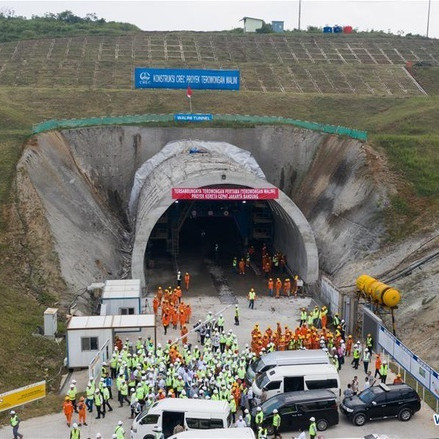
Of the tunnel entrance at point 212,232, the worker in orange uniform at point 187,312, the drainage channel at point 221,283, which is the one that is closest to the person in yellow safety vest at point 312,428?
the worker in orange uniform at point 187,312

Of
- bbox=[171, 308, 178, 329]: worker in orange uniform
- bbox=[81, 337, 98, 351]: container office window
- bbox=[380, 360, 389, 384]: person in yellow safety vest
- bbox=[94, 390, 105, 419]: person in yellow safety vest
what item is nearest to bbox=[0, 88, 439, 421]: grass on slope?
bbox=[81, 337, 98, 351]: container office window

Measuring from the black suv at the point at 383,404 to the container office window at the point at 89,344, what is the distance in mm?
9789

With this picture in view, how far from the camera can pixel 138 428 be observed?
20391 mm

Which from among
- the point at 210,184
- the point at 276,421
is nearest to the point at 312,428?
the point at 276,421

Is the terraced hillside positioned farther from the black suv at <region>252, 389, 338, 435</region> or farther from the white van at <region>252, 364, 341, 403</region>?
the black suv at <region>252, 389, 338, 435</region>

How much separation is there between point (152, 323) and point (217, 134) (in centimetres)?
A: 2744

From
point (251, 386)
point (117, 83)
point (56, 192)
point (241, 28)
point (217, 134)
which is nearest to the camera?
point (251, 386)

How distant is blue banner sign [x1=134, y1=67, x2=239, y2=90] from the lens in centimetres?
5478

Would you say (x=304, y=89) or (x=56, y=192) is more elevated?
(x=304, y=89)

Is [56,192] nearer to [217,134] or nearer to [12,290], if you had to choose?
[12,290]

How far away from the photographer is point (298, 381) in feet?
75.5

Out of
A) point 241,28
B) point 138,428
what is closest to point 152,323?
point 138,428

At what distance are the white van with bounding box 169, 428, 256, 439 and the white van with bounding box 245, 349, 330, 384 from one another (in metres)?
5.22

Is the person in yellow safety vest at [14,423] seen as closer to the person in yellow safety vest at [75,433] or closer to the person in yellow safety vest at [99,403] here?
the person in yellow safety vest at [75,433]
